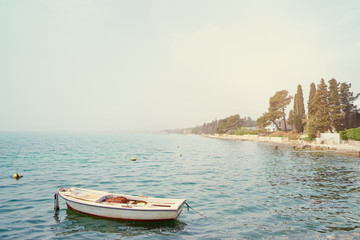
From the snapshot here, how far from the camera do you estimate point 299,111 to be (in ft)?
326

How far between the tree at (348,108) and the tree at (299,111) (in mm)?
22361

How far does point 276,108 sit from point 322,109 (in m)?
43.8

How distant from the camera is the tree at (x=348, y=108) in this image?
6900cm

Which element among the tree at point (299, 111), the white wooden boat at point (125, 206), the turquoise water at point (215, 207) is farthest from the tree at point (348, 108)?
the white wooden boat at point (125, 206)

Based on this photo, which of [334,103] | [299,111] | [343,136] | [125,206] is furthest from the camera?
[299,111]

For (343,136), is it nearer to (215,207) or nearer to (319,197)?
(319,197)

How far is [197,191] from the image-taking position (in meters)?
22.0

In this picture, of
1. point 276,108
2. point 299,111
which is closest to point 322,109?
point 299,111

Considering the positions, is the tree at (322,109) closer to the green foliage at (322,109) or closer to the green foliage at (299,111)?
the green foliage at (322,109)

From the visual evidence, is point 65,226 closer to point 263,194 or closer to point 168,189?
point 168,189

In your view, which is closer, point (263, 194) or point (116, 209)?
point (116, 209)

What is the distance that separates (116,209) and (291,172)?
24716 mm

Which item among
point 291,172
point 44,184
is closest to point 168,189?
point 44,184

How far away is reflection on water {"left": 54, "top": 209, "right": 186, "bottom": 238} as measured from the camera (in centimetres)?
1291
